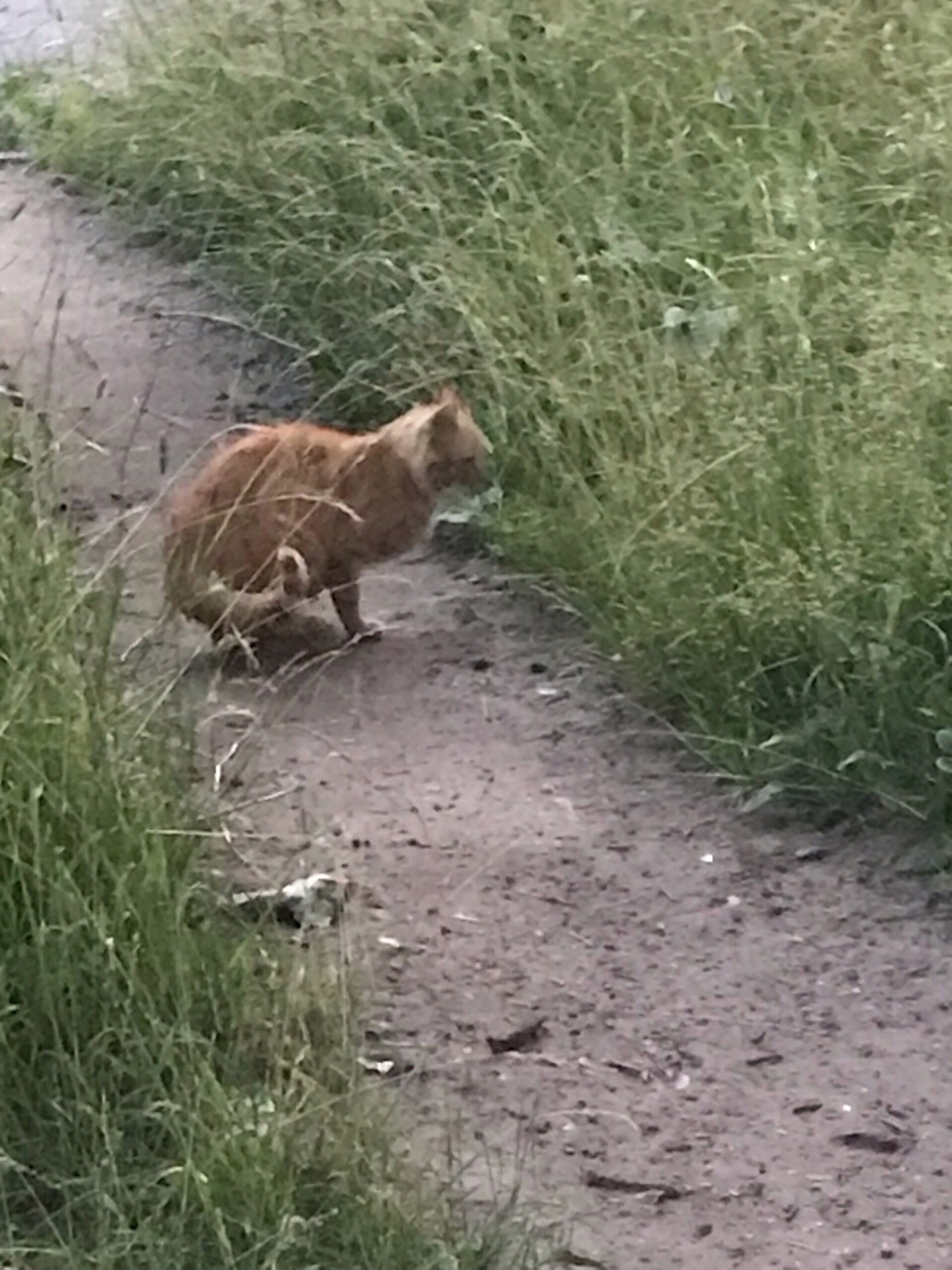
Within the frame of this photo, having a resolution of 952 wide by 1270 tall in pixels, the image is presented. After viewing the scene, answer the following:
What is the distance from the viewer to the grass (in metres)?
3.14

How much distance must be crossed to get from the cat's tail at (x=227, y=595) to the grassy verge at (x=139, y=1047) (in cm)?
52

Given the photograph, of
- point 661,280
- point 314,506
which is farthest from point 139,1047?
point 661,280

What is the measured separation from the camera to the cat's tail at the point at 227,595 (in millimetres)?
3117

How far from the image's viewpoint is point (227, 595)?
3342 mm

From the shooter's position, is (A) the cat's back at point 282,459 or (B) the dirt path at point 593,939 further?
(A) the cat's back at point 282,459

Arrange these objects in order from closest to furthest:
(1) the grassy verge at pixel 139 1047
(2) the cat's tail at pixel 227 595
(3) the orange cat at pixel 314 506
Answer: (1) the grassy verge at pixel 139 1047 → (2) the cat's tail at pixel 227 595 → (3) the orange cat at pixel 314 506

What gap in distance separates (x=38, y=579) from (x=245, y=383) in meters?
2.32

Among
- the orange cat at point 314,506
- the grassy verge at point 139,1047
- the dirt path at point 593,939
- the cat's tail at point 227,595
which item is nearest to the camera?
the grassy verge at point 139,1047

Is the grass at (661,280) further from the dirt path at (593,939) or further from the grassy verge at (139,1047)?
the grassy verge at (139,1047)

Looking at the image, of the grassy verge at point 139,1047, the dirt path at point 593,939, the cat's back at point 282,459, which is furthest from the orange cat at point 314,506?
the grassy verge at point 139,1047

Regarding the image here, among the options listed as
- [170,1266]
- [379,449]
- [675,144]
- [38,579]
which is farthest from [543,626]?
[170,1266]

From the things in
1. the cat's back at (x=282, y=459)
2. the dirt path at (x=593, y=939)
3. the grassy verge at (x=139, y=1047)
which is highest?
the cat's back at (x=282, y=459)

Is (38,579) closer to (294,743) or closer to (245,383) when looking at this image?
(294,743)

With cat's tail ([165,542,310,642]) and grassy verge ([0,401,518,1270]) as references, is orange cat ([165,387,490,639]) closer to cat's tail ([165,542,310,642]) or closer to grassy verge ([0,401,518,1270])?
cat's tail ([165,542,310,642])
